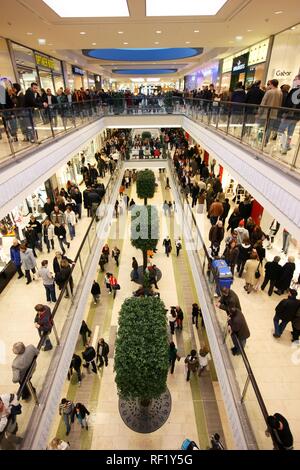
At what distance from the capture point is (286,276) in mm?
6590

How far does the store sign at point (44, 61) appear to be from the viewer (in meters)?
15.3

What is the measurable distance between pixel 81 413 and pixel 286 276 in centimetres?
605

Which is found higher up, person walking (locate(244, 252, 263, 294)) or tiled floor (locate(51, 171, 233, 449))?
person walking (locate(244, 252, 263, 294))

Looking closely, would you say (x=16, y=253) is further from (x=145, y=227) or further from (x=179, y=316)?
(x=179, y=316)

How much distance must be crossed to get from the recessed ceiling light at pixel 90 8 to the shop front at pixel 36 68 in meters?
5.34

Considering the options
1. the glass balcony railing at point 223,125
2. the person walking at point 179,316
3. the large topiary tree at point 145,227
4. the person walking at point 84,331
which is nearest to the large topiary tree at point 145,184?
the glass balcony railing at point 223,125

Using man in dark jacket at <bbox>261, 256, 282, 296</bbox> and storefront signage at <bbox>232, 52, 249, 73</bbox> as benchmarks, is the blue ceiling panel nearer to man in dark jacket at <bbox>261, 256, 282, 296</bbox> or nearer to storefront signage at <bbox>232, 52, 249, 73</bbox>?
storefront signage at <bbox>232, 52, 249, 73</bbox>

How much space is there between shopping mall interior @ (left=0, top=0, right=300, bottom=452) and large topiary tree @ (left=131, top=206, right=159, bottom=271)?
2.3 inches

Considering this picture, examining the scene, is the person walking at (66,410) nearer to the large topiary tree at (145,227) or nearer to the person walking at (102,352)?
the person walking at (102,352)

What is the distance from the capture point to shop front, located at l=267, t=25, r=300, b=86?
10.6 meters

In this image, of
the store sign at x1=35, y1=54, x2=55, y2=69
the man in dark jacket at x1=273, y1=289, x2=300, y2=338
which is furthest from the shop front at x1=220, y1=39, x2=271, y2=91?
the man in dark jacket at x1=273, y1=289, x2=300, y2=338

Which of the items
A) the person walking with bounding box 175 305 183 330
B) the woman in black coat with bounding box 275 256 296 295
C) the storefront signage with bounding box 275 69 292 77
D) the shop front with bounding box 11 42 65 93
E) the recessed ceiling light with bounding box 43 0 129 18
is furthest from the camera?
the shop front with bounding box 11 42 65 93
